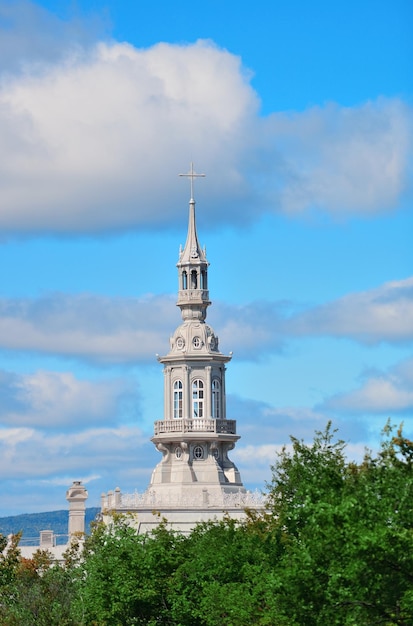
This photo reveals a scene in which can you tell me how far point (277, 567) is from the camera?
258 feet

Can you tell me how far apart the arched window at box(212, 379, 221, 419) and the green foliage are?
17.3m

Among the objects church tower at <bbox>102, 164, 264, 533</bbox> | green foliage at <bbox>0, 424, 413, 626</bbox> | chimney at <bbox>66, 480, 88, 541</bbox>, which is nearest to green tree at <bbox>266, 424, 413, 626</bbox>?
green foliage at <bbox>0, 424, 413, 626</bbox>

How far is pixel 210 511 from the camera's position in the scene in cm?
13912

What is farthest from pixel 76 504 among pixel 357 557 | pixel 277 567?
pixel 357 557

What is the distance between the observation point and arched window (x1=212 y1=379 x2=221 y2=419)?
147 metres

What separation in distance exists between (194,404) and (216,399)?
1918 millimetres

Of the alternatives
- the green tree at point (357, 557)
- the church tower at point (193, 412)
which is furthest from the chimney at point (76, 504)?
the green tree at point (357, 557)

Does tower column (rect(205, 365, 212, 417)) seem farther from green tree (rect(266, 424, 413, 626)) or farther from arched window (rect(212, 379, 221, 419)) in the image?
green tree (rect(266, 424, 413, 626))

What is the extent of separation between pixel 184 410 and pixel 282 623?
6931 centimetres

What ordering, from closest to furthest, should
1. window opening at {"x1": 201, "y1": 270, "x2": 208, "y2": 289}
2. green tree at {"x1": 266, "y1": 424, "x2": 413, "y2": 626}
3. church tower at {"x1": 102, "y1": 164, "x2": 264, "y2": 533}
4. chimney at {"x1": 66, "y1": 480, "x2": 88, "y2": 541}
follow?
1. green tree at {"x1": 266, "y1": 424, "x2": 413, "y2": 626}
2. church tower at {"x1": 102, "y1": 164, "x2": 264, "y2": 533}
3. window opening at {"x1": 201, "y1": 270, "x2": 208, "y2": 289}
4. chimney at {"x1": 66, "y1": 480, "x2": 88, "y2": 541}

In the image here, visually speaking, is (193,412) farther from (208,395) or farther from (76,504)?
(76,504)

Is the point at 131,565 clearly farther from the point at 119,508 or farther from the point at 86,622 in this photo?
the point at 119,508

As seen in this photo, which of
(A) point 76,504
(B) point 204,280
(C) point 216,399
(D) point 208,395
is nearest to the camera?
(D) point 208,395

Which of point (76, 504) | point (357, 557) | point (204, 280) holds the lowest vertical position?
point (357, 557)
